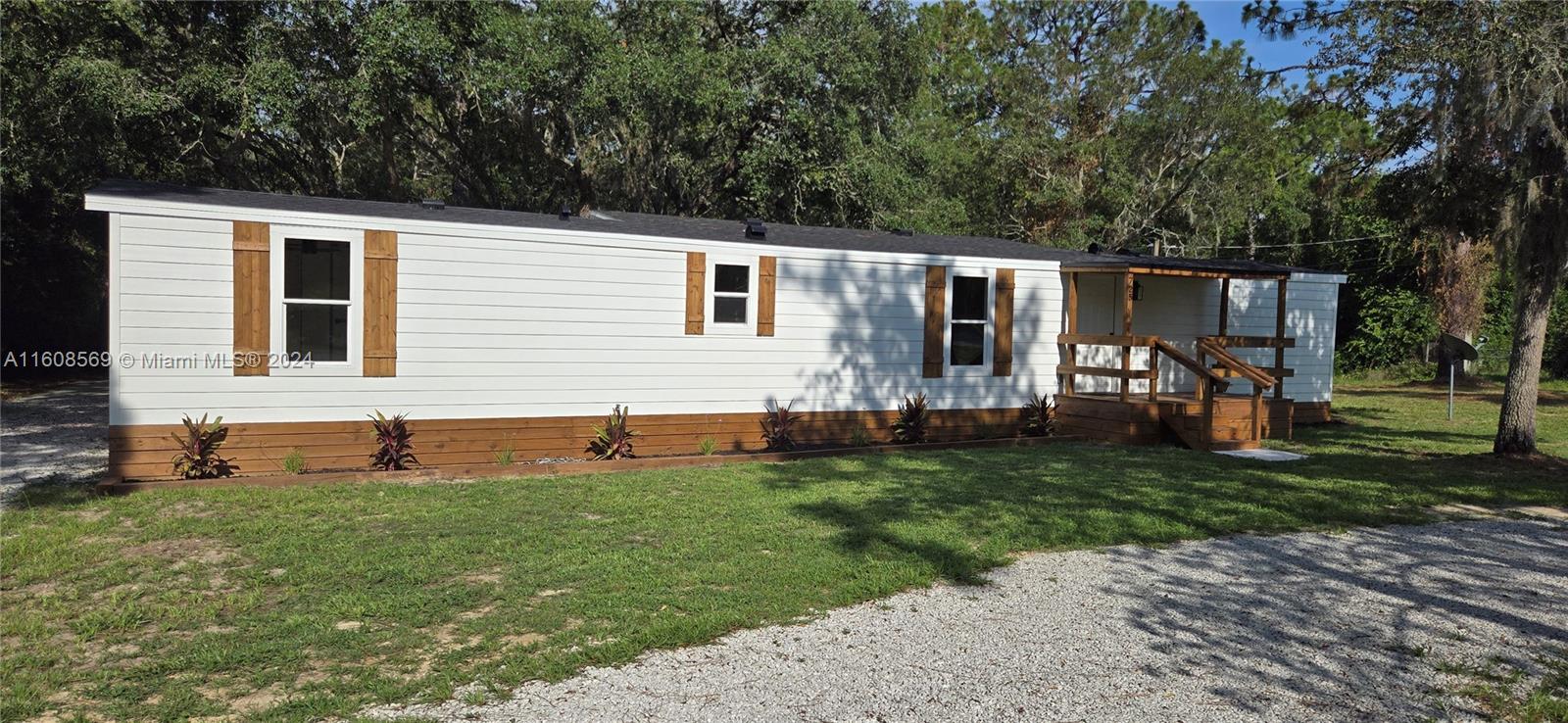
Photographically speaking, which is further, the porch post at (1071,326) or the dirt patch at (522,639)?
the porch post at (1071,326)

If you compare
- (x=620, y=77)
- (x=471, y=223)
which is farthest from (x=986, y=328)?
(x=620, y=77)

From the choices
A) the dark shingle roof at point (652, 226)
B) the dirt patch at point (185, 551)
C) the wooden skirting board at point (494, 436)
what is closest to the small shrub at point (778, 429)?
the wooden skirting board at point (494, 436)

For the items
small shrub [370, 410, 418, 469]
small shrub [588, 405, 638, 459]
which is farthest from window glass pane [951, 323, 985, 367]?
small shrub [370, 410, 418, 469]

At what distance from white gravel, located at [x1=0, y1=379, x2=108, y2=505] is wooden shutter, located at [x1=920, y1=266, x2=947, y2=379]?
849cm

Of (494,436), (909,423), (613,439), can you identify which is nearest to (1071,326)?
(909,423)

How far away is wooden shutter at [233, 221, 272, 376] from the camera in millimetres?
8125

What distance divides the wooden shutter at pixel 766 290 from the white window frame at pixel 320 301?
401cm

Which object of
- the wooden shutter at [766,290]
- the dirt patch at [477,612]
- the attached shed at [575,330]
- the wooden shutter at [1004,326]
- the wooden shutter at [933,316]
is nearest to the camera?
the dirt patch at [477,612]

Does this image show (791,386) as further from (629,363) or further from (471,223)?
(471,223)

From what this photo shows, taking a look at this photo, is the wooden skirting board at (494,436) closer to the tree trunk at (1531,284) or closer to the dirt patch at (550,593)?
the dirt patch at (550,593)

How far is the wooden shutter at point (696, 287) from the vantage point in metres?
10.1

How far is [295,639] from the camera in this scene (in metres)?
4.19

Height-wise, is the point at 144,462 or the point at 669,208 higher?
the point at 669,208

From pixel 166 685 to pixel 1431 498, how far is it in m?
8.83
